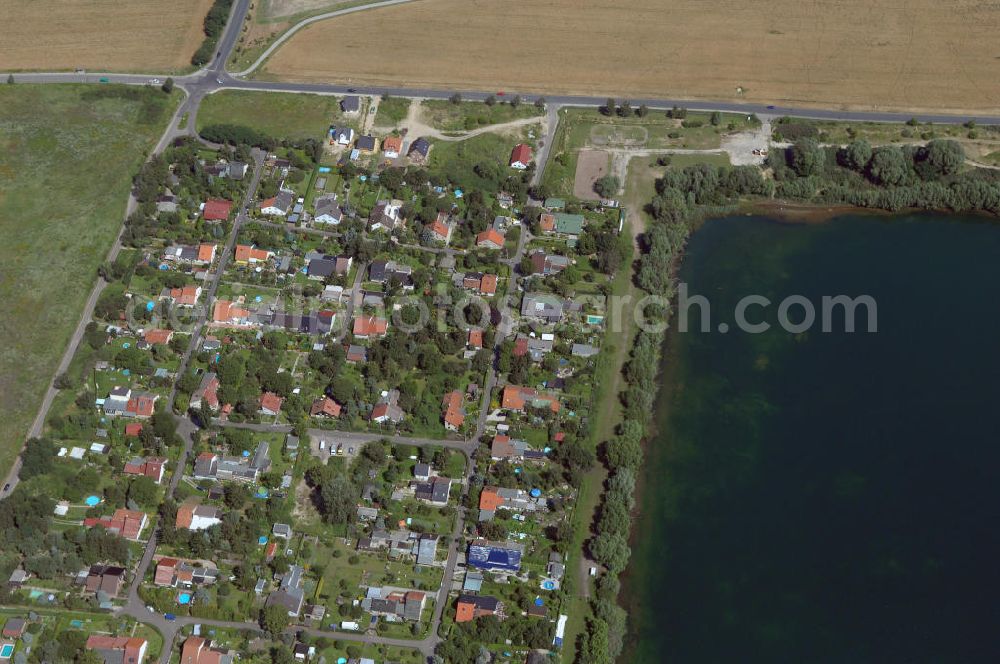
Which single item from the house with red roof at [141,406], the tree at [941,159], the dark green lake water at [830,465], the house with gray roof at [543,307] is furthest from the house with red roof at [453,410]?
the tree at [941,159]

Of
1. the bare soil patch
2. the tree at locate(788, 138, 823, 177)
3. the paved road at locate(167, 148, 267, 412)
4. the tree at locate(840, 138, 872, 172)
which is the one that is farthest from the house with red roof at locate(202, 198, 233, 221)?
the tree at locate(840, 138, 872, 172)

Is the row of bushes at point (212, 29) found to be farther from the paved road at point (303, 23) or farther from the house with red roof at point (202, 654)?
the house with red roof at point (202, 654)

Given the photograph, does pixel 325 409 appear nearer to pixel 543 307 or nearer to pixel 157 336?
pixel 157 336

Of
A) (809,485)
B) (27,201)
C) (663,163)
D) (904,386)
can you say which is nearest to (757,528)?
(809,485)

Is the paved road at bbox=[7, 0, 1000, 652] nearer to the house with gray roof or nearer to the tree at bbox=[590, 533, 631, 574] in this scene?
the house with gray roof

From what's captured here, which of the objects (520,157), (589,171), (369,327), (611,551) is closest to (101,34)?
(520,157)

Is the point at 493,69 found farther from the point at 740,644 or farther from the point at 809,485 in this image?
the point at 740,644
